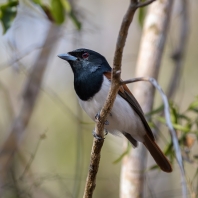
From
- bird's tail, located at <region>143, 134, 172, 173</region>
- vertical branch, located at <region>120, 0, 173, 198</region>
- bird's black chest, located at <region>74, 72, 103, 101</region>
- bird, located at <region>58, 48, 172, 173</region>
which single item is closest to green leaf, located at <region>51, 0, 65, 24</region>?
bird, located at <region>58, 48, 172, 173</region>

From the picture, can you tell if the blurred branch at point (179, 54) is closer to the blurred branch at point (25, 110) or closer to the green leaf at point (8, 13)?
the blurred branch at point (25, 110)

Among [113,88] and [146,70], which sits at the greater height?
[113,88]

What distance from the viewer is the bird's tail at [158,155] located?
358cm

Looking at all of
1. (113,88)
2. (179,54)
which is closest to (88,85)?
(113,88)

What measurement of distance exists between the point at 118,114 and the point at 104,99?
220 mm

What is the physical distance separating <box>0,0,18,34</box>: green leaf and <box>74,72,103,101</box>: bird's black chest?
0.65 meters

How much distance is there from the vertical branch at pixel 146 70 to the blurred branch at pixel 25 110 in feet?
3.59

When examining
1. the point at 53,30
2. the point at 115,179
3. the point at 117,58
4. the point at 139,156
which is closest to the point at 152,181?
the point at 115,179

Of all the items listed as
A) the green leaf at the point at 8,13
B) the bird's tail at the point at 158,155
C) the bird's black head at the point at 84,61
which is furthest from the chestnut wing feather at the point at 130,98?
the green leaf at the point at 8,13

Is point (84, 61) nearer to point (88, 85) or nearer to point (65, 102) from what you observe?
point (88, 85)

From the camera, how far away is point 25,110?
4.64m

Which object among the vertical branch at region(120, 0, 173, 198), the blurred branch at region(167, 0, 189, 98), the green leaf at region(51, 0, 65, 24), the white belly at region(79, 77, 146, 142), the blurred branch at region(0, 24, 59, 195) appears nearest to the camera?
the white belly at region(79, 77, 146, 142)

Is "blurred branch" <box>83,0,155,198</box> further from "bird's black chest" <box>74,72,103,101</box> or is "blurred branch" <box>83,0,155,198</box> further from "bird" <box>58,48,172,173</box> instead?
"bird's black chest" <box>74,72,103,101</box>

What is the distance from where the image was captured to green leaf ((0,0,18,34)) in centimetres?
319
